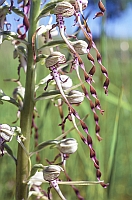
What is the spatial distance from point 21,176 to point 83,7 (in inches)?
23.1

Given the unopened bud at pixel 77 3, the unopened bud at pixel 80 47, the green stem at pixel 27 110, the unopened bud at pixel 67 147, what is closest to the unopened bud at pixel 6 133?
the green stem at pixel 27 110

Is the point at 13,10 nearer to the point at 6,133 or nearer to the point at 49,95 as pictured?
the point at 49,95

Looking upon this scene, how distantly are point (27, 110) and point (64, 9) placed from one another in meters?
0.34

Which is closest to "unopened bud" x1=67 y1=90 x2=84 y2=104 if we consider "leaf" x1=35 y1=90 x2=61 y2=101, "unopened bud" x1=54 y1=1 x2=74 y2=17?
"leaf" x1=35 y1=90 x2=61 y2=101

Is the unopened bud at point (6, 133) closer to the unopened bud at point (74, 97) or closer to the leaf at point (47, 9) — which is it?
the unopened bud at point (74, 97)

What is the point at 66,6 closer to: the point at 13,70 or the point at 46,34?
the point at 46,34

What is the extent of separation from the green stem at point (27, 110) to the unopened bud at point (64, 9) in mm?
82

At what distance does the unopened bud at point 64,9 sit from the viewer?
3.71 ft

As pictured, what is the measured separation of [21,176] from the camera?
120 centimetres

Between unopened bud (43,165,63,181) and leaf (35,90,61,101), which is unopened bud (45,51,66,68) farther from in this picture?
unopened bud (43,165,63,181)

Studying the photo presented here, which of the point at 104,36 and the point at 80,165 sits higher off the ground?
the point at 104,36

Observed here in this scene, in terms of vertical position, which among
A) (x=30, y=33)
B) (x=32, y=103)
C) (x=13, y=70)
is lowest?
(x=32, y=103)

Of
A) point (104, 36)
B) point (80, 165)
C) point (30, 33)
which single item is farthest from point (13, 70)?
point (30, 33)

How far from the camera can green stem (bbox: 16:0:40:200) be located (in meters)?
1.19
